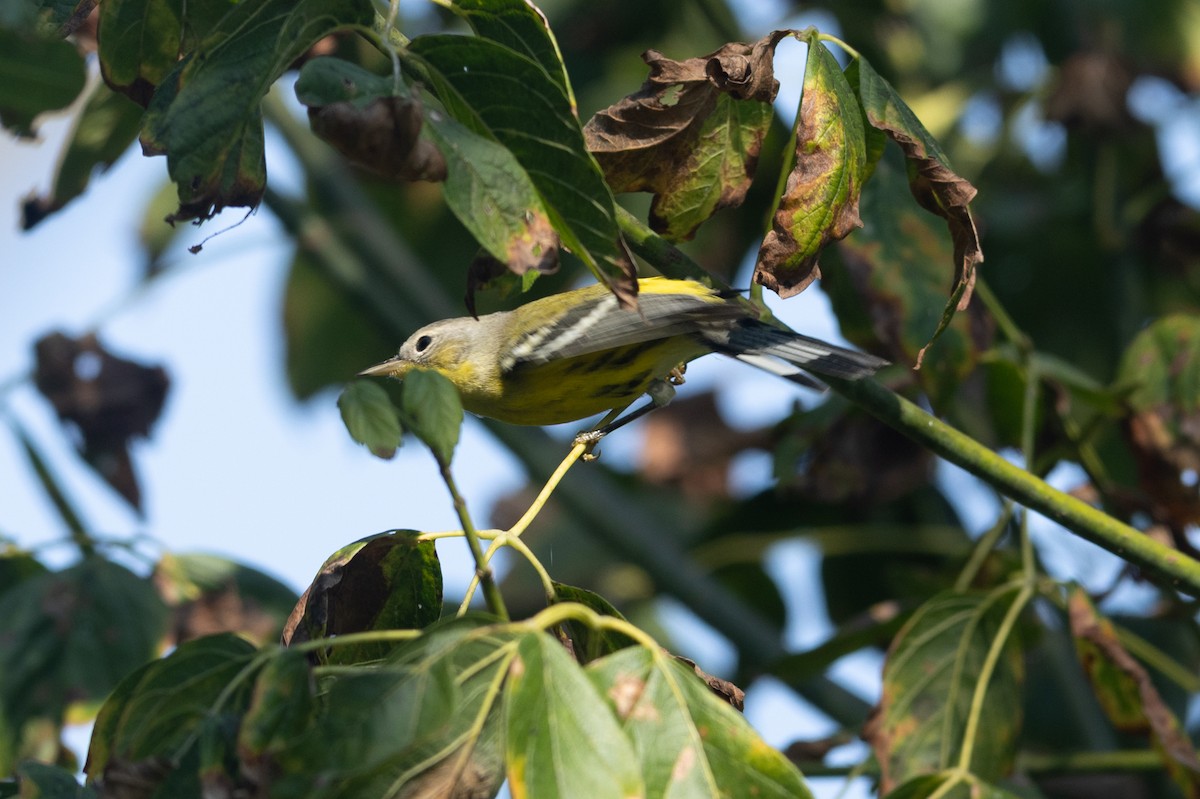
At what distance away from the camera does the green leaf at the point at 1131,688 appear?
261 centimetres

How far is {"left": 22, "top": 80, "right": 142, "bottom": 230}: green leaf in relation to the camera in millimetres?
2834

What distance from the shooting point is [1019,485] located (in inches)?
85.0

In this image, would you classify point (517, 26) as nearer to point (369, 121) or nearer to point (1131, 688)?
point (369, 121)

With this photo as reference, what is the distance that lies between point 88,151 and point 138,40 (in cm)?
92

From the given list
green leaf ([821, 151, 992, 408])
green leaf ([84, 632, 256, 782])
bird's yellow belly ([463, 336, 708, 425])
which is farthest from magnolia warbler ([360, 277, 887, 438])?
Answer: green leaf ([84, 632, 256, 782])

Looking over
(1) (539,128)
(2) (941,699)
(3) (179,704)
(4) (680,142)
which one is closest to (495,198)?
(1) (539,128)

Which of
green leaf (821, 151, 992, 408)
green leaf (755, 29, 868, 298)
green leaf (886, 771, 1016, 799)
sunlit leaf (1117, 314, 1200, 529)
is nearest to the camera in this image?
green leaf (755, 29, 868, 298)

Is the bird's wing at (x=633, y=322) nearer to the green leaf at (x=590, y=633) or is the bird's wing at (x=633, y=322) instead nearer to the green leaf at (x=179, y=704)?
the green leaf at (x=590, y=633)

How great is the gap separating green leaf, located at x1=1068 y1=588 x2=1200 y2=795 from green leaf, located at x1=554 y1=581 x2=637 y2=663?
1.15m

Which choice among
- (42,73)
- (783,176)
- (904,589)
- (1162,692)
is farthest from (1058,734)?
(42,73)

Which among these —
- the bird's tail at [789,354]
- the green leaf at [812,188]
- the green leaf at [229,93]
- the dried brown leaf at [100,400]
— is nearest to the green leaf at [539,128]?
the green leaf at [229,93]

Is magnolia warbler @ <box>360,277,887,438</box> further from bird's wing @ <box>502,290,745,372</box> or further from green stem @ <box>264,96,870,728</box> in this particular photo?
green stem @ <box>264,96,870,728</box>

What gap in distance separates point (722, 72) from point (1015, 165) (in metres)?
3.28

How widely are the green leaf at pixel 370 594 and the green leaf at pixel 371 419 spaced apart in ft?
1.82
